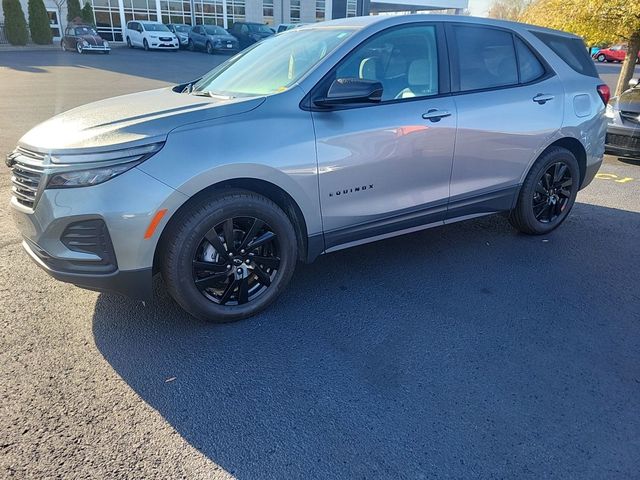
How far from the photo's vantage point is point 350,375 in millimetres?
2795

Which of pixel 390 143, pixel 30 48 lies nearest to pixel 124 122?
pixel 390 143

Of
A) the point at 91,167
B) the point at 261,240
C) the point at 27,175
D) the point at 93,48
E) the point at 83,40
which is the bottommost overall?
the point at 93,48

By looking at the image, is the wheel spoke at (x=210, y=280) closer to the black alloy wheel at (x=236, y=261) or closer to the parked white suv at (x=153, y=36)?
the black alloy wheel at (x=236, y=261)

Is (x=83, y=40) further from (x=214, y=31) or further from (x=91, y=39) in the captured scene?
(x=214, y=31)

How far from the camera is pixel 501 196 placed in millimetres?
4375

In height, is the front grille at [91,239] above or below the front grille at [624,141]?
above

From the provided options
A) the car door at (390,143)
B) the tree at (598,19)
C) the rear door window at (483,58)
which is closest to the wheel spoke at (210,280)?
the car door at (390,143)

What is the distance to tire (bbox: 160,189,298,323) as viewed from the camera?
296 centimetres

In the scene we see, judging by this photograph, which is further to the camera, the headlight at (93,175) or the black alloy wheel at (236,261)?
the black alloy wheel at (236,261)

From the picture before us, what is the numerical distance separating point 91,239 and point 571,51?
14.6ft

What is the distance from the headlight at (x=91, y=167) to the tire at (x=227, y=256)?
1.38 feet

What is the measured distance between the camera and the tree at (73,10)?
107 ft

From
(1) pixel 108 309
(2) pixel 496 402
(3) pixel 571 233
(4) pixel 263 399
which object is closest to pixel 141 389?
(4) pixel 263 399

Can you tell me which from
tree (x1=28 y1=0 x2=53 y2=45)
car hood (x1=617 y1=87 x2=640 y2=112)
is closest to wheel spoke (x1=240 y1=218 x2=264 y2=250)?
car hood (x1=617 y1=87 x2=640 y2=112)
